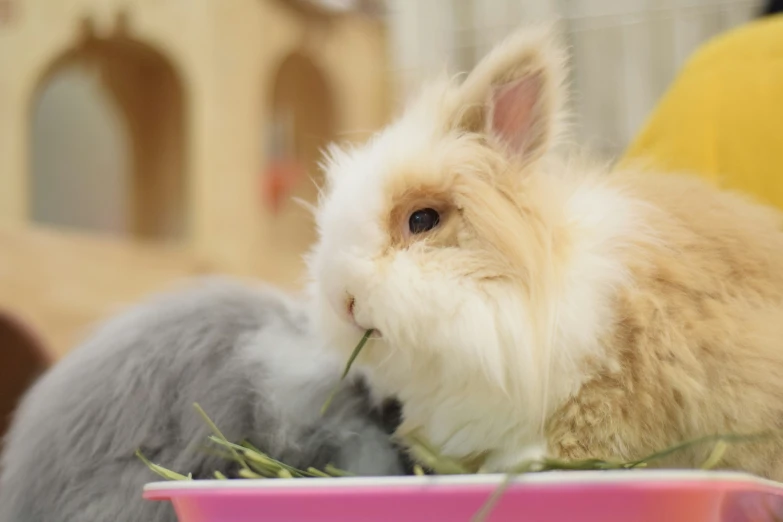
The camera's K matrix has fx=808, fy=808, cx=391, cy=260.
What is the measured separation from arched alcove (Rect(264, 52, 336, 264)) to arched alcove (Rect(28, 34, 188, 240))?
284mm

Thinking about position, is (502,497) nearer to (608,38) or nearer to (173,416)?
(173,416)

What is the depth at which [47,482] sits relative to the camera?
833 mm

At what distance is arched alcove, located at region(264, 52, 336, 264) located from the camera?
86.8 inches

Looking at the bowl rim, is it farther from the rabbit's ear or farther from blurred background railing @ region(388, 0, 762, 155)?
blurred background railing @ region(388, 0, 762, 155)

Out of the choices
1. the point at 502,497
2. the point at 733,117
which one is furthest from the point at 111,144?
the point at 502,497

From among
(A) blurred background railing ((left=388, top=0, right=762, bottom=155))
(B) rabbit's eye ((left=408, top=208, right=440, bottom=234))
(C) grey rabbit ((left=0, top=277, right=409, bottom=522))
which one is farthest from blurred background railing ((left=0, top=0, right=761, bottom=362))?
(B) rabbit's eye ((left=408, top=208, right=440, bottom=234))

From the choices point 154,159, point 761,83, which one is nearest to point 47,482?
point 761,83

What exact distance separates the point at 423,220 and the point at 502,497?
0.29 m

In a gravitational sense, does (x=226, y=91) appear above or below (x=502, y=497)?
above

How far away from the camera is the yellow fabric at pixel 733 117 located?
1283 millimetres

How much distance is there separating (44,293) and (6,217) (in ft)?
0.54

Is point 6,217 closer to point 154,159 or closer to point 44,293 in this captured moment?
point 44,293

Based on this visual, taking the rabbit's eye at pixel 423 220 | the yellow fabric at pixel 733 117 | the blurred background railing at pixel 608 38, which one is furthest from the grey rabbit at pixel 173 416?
the blurred background railing at pixel 608 38

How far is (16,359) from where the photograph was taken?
171 centimetres
